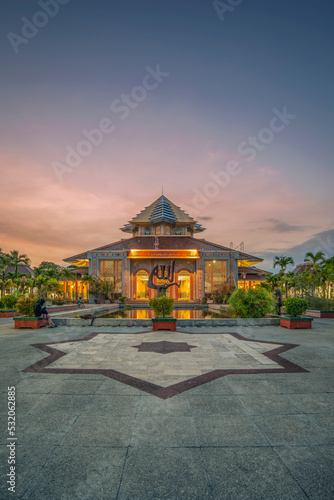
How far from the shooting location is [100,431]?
3.82m

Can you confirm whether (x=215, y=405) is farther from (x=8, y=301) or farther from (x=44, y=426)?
(x=8, y=301)

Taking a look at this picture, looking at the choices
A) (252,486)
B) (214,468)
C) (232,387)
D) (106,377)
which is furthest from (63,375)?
(252,486)

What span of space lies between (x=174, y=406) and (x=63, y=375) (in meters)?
3.04

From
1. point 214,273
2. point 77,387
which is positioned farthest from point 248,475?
point 214,273

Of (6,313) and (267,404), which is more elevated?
(267,404)

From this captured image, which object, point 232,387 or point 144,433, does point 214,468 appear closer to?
point 144,433

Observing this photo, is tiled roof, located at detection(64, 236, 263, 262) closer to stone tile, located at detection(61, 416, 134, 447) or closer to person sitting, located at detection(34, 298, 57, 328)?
person sitting, located at detection(34, 298, 57, 328)

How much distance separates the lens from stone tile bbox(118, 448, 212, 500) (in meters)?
2.66

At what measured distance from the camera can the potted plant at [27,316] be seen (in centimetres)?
1348

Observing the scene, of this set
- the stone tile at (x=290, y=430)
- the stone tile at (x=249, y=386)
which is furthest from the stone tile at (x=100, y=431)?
the stone tile at (x=249, y=386)

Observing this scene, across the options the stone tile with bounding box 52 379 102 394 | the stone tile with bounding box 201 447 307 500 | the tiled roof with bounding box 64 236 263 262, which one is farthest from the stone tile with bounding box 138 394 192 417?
the tiled roof with bounding box 64 236 263 262

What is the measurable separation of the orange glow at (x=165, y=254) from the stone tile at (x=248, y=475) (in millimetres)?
33496

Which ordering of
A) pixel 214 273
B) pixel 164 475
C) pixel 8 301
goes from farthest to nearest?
1. pixel 214 273
2. pixel 8 301
3. pixel 164 475

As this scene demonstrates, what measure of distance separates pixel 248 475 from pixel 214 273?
35.2 m
